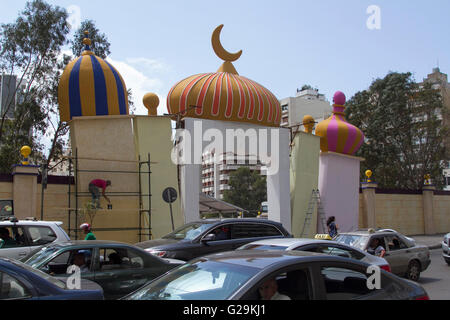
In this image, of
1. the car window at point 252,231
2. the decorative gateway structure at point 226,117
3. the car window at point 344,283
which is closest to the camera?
the car window at point 344,283

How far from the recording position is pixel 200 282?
13.0 ft

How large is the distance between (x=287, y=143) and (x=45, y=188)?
9.76 meters

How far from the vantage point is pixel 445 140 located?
30750 millimetres

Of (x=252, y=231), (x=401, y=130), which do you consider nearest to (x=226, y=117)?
(x=252, y=231)

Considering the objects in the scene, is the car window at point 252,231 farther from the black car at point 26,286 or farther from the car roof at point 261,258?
the black car at point 26,286

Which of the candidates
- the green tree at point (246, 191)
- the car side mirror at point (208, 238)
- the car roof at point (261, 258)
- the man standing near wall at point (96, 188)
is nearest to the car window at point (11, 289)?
the car roof at point (261, 258)

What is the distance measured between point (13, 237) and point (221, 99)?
403 inches

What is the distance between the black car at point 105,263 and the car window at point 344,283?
155 inches

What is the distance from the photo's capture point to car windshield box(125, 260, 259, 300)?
3.70 meters

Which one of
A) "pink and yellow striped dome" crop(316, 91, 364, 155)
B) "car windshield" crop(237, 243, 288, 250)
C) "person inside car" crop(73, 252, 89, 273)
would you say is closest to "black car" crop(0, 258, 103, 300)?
"person inside car" crop(73, 252, 89, 273)

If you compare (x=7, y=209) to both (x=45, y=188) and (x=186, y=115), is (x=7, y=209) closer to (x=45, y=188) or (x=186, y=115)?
(x=45, y=188)

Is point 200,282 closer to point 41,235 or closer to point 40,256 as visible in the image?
point 40,256

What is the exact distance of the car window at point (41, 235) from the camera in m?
8.95
